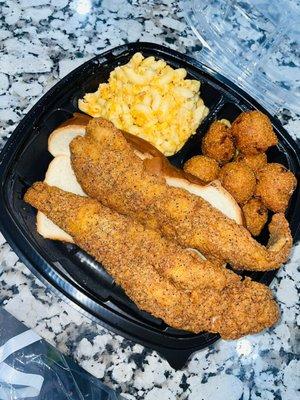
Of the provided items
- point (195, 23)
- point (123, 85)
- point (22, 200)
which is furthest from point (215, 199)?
point (195, 23)

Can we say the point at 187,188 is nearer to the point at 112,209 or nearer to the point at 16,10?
the point at 112,209

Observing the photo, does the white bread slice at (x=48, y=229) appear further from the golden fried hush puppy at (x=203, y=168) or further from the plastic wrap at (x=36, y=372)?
the golden fried hush puppy at (x=203, y=168)

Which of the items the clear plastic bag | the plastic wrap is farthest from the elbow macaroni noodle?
the plastic wrap

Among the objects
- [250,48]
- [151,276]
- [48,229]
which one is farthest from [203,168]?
[250,48]

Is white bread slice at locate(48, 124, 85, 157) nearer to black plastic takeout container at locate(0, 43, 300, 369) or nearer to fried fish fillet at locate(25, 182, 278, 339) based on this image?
black plastic takeout container at locate(0, 43, 300, 369)

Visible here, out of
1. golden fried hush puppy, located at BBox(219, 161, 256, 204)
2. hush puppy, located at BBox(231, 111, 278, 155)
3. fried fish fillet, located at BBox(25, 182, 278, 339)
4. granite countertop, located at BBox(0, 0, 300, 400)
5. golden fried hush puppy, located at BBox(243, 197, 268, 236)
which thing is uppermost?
hush puppy, located at BBox(231, 111, 278, 155)

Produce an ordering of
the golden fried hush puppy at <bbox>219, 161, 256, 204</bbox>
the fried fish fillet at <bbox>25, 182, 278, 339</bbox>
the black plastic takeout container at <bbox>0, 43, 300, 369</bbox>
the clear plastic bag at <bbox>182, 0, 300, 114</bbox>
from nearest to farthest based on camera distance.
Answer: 1. the fried fish fillet at <bbox>25, 182, 278, 339</bbox>
2. the black plastic takeout container at <bbox>0, 43, 300, 369</bbox>
3. the golden fried hush puppy at <bbox>219, 161, 256, 204</bbox>
4. the clear plastic bag at <bbox>182, 0, 300, 114</bbox>

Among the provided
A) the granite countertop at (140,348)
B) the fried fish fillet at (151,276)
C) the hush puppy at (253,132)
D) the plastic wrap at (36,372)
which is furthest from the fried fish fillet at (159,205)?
the plastic wrap at (36,372)
